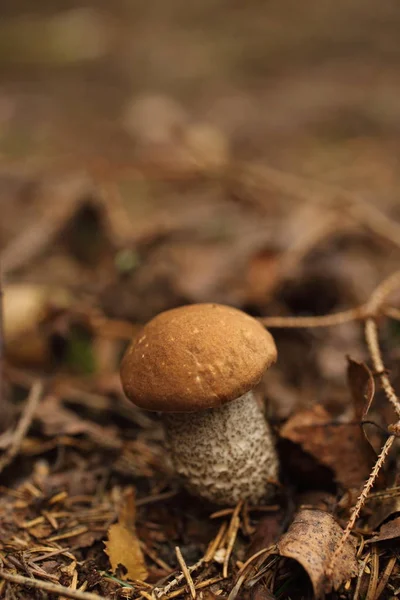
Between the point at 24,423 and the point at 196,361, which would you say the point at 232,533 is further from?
the point at 24,423

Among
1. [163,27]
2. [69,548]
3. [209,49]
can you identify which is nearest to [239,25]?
[209,49]

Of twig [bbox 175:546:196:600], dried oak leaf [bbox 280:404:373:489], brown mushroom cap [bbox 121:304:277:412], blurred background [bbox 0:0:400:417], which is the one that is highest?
brown mushroom cap [bbox 121:304:277:412]

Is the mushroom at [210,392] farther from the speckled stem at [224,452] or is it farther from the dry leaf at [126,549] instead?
the dry leaf at [126,549]

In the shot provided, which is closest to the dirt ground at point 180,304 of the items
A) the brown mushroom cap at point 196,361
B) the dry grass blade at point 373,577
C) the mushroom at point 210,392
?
the dry grass blade at point 373,577

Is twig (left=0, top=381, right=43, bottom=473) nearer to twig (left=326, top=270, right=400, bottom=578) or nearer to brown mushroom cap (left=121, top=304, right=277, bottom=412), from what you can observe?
brown mushroom cap (left=121, top=304, right=277, bottom=412)

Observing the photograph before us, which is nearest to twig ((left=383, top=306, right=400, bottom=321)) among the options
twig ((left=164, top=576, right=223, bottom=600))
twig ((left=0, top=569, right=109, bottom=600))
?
twig ((left=164, top=576, right=223, bottom=600))

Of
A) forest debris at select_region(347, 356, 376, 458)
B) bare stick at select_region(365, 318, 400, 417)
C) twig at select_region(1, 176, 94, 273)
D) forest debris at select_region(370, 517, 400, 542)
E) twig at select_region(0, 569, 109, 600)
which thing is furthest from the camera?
twig at select_region(1, 176, 94, 273)

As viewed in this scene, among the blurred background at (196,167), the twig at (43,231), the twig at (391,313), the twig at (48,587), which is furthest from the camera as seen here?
the twig at (43,231)

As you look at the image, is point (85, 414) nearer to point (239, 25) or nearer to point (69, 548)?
point (69, 548)
